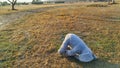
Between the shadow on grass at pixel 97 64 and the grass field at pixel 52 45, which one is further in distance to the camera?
the grass field at pixel 52 45

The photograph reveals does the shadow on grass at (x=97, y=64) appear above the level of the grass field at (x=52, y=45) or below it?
below

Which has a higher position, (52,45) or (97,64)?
(52,45)

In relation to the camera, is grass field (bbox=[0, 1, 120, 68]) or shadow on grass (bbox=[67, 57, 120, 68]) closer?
shadow on grass (bbox=[67, 57, 120, 68])

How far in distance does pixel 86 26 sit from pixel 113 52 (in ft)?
13.9

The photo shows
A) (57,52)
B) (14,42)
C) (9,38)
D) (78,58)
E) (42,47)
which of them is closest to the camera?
(78,58)

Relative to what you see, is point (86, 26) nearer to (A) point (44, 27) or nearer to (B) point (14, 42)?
(A) point (44, 27)

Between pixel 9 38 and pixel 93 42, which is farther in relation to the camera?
pixel 9 38

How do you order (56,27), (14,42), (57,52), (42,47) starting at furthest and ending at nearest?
(56,27) → (14,42) → (42,47) → (57,52)

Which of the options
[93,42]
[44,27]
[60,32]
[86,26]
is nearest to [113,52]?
[93,42]

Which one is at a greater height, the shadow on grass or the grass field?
the grass field

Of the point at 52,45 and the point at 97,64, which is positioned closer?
the point at 97,64

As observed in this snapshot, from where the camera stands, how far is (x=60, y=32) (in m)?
12.0

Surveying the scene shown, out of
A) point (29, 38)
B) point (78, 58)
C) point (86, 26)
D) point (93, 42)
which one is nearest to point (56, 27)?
point (86, 26)

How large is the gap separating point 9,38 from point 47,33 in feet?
5.60
